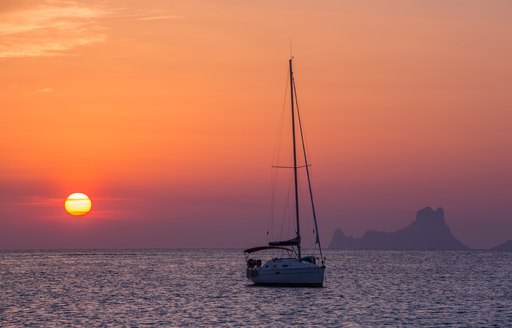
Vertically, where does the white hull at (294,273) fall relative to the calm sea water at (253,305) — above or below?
above

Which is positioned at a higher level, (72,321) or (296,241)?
(296,241)

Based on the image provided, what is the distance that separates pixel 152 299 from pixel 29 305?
44.3ft

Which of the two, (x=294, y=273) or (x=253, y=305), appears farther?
(x=294, y=273)

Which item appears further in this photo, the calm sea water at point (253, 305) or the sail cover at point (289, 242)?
the sail cover at point (289, 242)

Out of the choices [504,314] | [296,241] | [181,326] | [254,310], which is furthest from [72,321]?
[504,314]

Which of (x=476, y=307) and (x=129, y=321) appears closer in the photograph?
(x=129, y=321)

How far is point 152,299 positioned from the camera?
90625mm

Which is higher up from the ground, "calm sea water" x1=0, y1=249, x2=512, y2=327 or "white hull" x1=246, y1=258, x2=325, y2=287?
"white hull" x1=246, y1=258, x2=325, y2=287

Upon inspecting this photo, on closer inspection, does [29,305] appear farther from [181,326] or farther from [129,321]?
[181,326]

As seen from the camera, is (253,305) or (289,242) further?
(289,242)

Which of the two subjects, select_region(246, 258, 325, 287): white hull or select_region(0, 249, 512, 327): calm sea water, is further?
select_region(246, 258, 325, 287): white hull

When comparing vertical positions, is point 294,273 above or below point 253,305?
above

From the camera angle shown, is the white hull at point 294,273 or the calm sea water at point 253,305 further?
the white hull at point 294,273

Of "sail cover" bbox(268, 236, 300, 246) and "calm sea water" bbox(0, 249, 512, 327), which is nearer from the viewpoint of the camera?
"calm sea water" bbox(0, 249, 512, 327)
